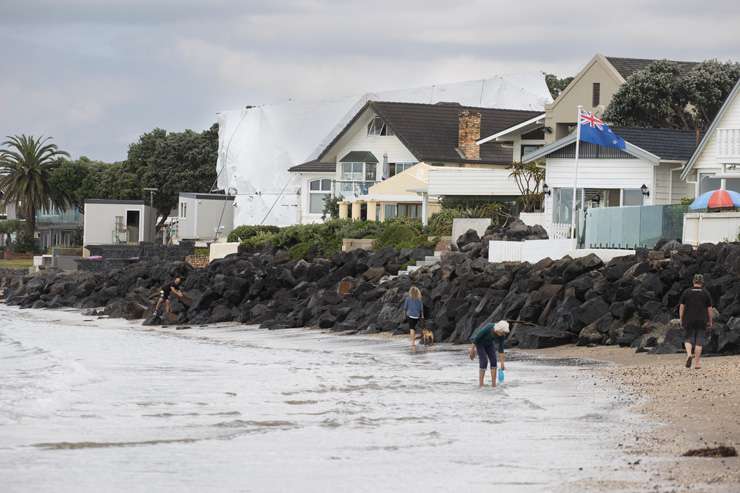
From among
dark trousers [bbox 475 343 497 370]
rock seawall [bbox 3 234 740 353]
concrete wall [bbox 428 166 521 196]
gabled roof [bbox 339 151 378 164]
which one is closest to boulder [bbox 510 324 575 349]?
rock seawall [bbox 3 234 740 353]

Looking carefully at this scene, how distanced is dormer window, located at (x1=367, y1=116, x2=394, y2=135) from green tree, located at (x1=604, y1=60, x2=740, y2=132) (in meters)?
11.8

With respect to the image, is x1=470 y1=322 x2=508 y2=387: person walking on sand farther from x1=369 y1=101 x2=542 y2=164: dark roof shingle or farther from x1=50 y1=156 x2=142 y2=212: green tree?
x1=50 y1=156 x2=142 y2=212: green tree

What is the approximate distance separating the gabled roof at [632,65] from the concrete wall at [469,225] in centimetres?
1855

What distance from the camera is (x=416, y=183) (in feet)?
175

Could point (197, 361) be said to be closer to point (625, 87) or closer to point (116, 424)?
point (116, 424)

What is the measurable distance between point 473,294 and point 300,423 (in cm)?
1575

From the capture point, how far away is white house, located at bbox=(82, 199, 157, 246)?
273 feet

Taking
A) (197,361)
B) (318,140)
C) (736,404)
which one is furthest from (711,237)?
(318,140)

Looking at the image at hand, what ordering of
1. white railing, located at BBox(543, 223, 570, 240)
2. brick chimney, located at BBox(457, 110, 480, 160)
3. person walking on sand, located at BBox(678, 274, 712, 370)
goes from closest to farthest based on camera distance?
1. person walking on sand, located at BBox(678, 274, 712, 370)
2. white railing, located at BBox(543, 223, 570, 240)
3. brick chimney, located at BBox(457, 110, 480, 160)

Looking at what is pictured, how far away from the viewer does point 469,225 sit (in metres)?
44.3

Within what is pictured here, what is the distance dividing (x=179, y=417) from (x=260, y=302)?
78.5 ft

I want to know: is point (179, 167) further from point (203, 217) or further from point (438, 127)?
point (438, 127)

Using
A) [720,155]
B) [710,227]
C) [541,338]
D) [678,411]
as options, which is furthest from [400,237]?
[678,411]

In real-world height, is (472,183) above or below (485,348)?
above
